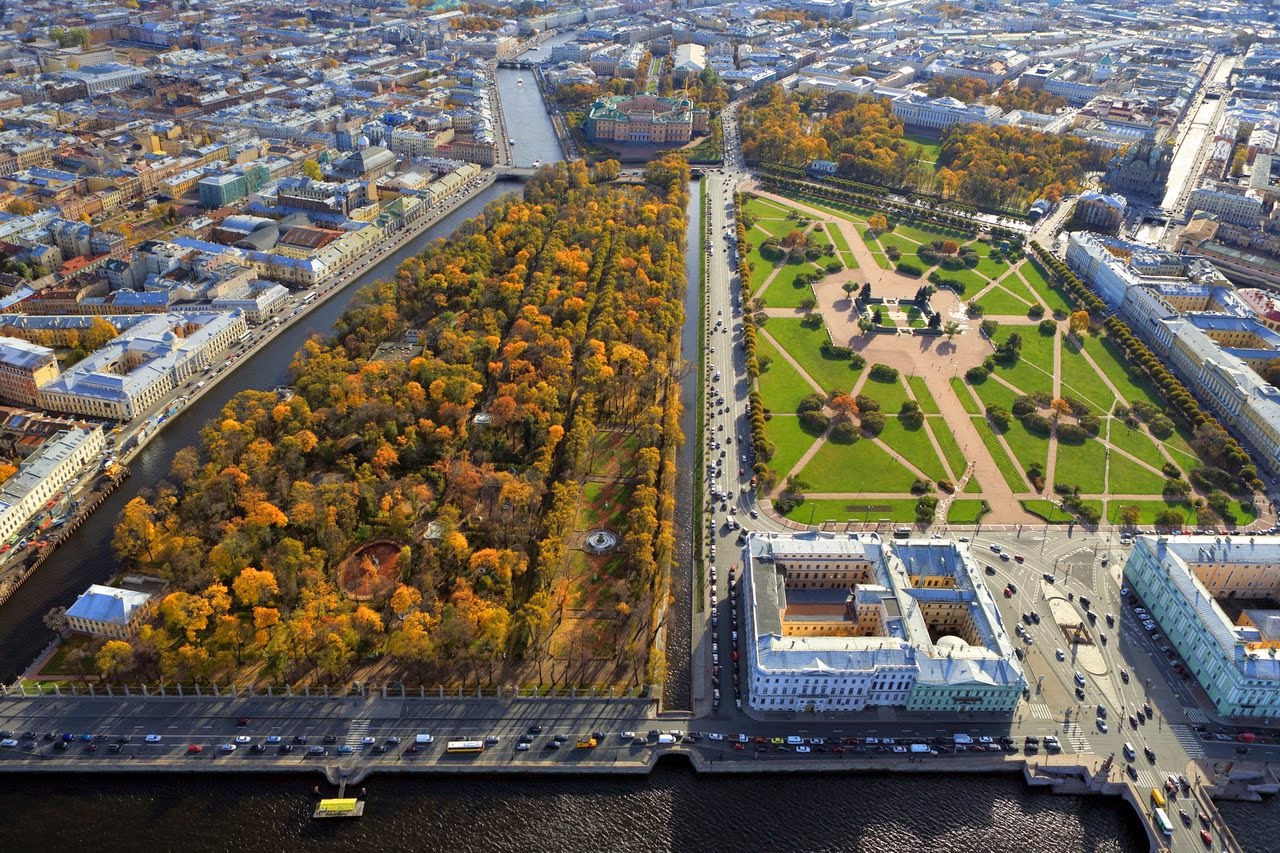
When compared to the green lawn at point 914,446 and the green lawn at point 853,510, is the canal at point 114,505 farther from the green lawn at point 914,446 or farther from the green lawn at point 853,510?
the green lawn at point 914,446

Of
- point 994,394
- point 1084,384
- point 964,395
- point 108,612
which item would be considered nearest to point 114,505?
point 108,612

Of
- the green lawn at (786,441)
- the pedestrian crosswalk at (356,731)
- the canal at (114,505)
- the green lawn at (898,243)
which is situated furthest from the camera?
the green lawn at (898,243)

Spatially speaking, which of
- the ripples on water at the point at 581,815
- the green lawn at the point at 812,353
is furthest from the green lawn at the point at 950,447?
the ripples on water at the point at 581,815

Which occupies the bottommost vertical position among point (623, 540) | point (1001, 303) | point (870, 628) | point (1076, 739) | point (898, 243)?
point (1076, 739)

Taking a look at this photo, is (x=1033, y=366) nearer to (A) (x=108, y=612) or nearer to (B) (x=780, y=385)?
(B) (x=780, y=385)

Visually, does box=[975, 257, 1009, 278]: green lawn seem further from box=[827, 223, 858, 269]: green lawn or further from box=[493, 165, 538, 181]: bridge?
box=[493, 165, 538, 181]: bridge

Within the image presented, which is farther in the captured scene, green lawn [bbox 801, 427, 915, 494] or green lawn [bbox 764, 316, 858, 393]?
green lawn [bbox 764, 316, 858, 393]

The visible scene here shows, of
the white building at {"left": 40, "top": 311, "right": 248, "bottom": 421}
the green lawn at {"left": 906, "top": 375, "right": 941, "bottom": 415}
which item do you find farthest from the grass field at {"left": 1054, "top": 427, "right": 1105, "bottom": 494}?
the white building at {"left": 40, "top": 311, "right": 248, "bottom": 421}
